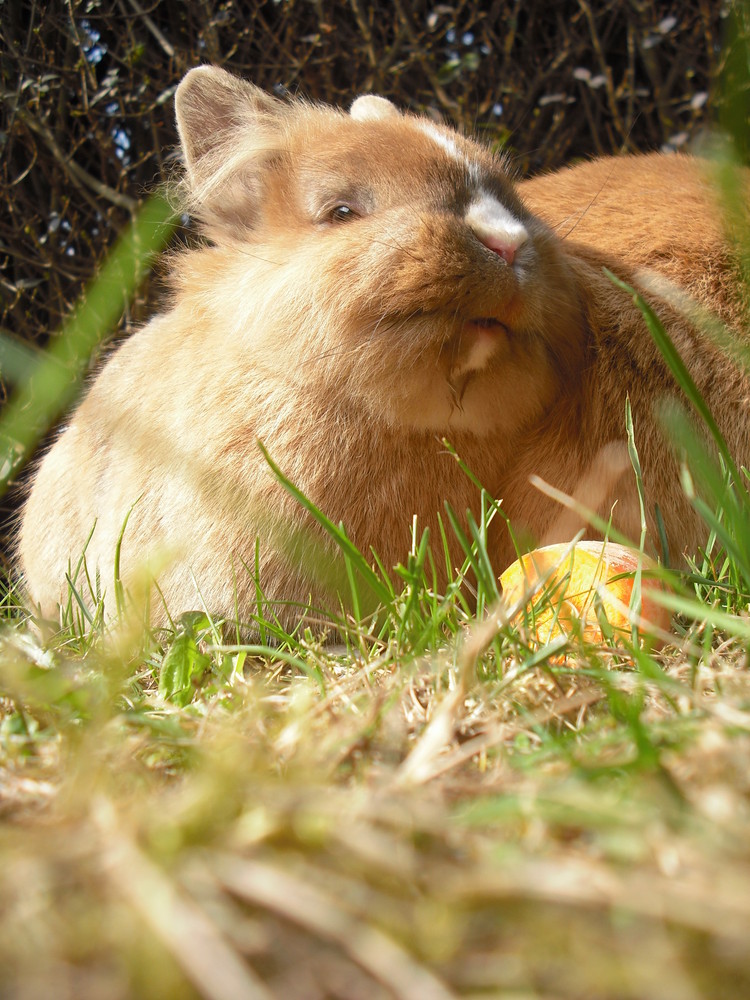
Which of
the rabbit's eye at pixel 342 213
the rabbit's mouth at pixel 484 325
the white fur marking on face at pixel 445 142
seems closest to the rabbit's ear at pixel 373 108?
the white fur marking on face at pixel 445 142

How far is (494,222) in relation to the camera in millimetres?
2041

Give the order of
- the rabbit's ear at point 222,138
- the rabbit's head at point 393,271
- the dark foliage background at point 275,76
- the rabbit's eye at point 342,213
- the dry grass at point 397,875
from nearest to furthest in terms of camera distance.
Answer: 1. the dry grass at point 397,875
2. the rabbit's head at point 393,271
3. the rabbit's eye at point 342,213
4. the rabbit's ear at point 222,138
5. the dark foliage background at point 275,76

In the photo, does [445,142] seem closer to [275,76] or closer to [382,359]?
[382,359]

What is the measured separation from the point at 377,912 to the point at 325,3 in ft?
13.5

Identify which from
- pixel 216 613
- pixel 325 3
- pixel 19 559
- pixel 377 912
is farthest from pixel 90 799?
pixel 325 3

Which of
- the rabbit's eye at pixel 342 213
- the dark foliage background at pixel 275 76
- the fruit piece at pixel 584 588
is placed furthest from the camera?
the dark foliage background at pixel 275 76

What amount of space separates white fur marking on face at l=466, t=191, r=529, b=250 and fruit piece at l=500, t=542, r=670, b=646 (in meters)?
0.74

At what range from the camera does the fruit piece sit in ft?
5.40

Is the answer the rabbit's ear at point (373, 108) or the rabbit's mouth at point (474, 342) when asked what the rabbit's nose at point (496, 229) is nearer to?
the rabbit's mouth at point (474, 342)

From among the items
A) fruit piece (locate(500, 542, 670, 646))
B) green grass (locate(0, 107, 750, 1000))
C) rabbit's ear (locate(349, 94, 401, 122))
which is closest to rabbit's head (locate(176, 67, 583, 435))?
rabbit's ear (locate(349, 94, 401, 122))

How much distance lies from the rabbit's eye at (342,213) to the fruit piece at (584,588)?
3.20 ft

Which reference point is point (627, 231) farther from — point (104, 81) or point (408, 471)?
point (104, 81)

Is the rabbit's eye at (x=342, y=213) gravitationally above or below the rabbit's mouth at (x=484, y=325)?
above

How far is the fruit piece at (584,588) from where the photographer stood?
5.40 ft
